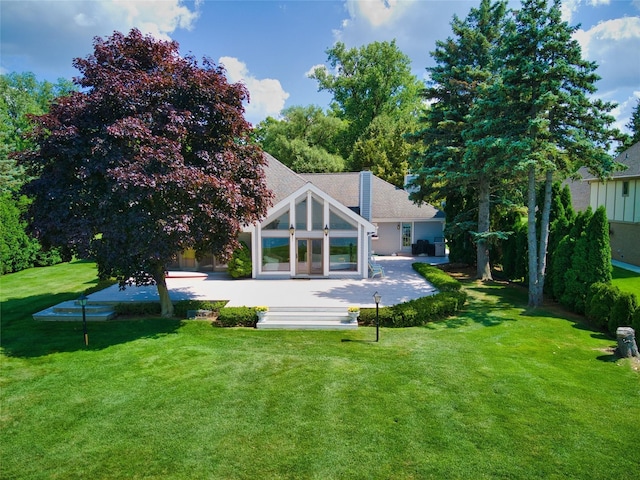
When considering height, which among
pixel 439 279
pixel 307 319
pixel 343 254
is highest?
pixel 343 254

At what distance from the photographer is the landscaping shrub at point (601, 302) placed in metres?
12.1

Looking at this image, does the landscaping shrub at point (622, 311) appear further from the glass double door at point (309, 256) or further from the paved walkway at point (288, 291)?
the glass double door at point (309, 256)

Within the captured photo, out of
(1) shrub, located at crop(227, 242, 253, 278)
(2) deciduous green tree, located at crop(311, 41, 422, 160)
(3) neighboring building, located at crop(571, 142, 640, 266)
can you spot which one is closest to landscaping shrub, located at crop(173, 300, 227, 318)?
(1) shrub, located at crop(227, 242, 253, 278)

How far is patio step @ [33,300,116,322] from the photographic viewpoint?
43.7ft

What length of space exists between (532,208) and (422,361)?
8586 millimetres

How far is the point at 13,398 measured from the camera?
8.04m

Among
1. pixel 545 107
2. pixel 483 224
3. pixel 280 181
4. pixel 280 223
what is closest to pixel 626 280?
pixel 483 224

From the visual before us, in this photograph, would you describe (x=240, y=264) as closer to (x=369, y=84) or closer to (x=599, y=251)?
(x=599, y=251)

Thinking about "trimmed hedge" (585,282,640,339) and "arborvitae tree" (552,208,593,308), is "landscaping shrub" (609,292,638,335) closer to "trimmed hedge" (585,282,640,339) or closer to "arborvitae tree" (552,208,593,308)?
"trimmed hedge" (585,282,640,339)

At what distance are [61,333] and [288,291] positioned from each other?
7.74 metres

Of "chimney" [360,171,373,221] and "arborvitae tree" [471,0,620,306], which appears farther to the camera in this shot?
"chimney" [360,171,373,221]

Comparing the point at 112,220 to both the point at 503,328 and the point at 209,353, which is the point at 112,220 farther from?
the point at 503,328

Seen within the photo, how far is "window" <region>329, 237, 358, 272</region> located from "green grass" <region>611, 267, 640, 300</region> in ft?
37.1

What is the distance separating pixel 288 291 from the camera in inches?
631
